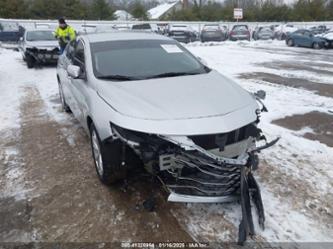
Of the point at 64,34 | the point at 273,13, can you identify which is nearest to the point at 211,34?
the point at 64,34

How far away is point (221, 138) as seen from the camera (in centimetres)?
310

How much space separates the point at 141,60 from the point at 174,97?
3.84 feet

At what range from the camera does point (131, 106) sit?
10.7 ft

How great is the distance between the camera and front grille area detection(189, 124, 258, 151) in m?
3.04

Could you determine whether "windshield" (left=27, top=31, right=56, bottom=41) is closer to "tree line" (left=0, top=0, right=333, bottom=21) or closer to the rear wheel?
the rear wheel

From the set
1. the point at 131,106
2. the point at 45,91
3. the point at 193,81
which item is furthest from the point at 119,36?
the point at 45,91

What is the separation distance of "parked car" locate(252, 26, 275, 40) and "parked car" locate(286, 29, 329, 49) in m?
4.24

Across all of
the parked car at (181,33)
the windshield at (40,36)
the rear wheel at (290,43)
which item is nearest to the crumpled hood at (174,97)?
the windshield at (40,36)

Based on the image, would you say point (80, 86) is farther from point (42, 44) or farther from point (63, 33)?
point (42, 44)

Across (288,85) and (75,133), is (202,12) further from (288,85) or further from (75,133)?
(75,133)

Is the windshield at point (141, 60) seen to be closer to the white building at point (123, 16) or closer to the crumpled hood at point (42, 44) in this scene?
the crumpled hood at point (42, 44)

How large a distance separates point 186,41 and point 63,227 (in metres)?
24.3

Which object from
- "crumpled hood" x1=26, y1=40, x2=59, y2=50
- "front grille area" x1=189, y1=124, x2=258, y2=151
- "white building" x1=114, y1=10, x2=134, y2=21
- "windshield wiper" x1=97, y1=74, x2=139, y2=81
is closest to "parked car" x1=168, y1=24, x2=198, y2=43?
"crumpled hood" x1=26, y1=40, x2=59, y2=50

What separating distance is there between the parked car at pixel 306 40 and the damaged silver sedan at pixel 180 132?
21629 mm
